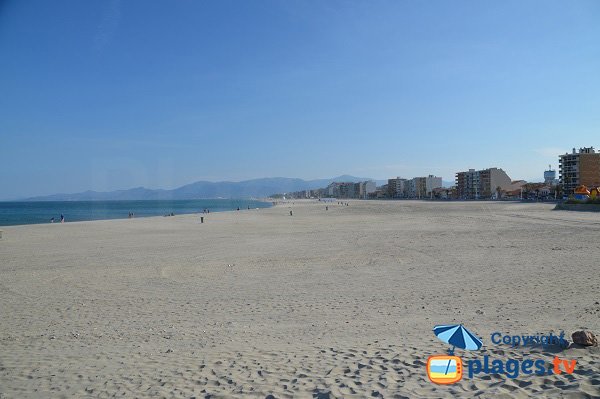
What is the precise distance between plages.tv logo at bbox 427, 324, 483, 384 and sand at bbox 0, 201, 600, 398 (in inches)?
4.3

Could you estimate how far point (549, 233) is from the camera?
18500 mm

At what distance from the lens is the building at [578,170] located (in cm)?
7775

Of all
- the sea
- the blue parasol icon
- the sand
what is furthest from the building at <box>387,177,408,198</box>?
the blue parasol icon

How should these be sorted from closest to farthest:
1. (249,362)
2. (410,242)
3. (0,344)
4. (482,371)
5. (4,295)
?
1. (482,371)
2. (249,362)
3. (0,344)
4. (4,295)
5. (410,242)

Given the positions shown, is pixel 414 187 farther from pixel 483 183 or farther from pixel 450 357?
pixel 450 357

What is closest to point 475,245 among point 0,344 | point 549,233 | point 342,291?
point 549,233

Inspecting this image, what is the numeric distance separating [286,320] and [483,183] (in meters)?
122

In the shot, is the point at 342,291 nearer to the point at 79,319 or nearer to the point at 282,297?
the point at 282,297

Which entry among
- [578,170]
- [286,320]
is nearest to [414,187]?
[578,170]

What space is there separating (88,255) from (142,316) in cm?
983

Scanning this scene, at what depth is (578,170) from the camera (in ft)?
258

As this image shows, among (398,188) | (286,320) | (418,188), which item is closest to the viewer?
(286,320)

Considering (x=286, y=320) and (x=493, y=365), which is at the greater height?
(x=493, y=365)

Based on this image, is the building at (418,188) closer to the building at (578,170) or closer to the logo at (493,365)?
the building at (578,170)
